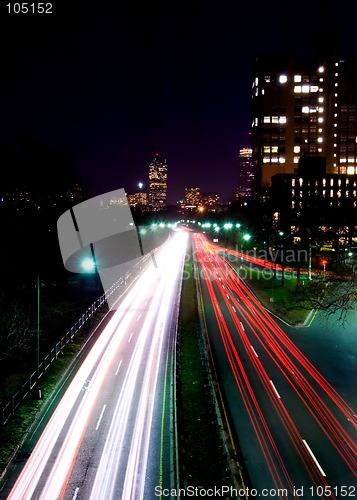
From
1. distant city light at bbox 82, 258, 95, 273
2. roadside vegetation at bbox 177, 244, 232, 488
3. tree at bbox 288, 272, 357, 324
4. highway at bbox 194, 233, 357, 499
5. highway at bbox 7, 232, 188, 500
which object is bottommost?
highway at bbox 194, 233, 357, 499

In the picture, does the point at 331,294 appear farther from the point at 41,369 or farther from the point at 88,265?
the point at 88,265

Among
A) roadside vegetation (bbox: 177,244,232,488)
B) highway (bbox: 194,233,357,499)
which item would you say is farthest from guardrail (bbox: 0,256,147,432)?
highway (bbox: 194,233,357,499)

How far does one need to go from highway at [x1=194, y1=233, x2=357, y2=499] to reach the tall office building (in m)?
99.9

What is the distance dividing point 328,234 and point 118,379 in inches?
1229

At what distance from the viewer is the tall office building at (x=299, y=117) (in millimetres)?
120438

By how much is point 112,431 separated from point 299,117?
12194cm

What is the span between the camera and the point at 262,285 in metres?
43.9

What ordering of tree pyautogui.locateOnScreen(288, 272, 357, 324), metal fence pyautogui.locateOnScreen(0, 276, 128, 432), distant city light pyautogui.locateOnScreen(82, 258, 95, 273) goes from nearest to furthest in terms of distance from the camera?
metal fence pyautogui.locateOnScreen(0, 276, 128, 432), tree pyautogui.locateOnScreen(288, 272, 357, 324), distant city light pyautogui.locateOnScreen(82, 258, 95, 273)

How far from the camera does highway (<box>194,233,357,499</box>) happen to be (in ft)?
41.1

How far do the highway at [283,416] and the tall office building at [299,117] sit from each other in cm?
9987

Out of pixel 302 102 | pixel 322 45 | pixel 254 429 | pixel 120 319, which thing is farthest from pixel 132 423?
pixel 322 45

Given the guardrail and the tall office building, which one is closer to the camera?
the guardrail

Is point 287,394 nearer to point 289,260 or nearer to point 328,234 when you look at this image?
point 328,234

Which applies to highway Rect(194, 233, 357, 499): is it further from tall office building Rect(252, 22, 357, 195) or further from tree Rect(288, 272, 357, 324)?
tall office building Rect(252, 22, 357, 195)
